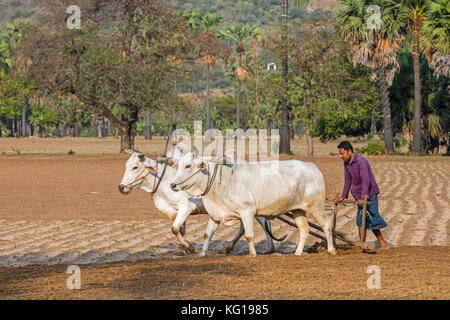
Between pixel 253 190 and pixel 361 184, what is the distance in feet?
5.62

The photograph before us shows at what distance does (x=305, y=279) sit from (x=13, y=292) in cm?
320

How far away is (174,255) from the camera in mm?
12266

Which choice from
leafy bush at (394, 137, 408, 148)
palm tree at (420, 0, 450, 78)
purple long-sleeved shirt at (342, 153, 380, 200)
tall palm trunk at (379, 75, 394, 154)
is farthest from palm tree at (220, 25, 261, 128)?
purple long-sleeved shirt at (342, 153, 380, 200)

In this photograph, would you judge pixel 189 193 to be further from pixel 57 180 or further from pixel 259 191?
pixel 57 180

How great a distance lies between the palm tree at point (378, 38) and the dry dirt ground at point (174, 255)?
55.3 ft

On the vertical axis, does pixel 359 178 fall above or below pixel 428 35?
below

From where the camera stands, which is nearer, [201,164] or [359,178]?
[201,164]

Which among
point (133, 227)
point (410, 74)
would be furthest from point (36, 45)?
point (133, 227)

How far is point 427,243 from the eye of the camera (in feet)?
44.4

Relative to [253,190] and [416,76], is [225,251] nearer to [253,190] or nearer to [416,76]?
[253,190]

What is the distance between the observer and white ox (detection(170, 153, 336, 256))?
37.3 feet

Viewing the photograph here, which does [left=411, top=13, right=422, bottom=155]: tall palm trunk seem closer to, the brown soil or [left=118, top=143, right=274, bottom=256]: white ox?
[left=118, top=143, right=274, bottom=256]: white ox
